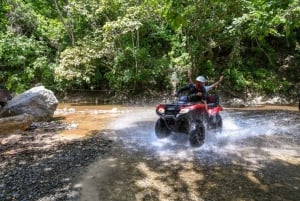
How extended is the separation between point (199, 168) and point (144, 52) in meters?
Result: 12.0

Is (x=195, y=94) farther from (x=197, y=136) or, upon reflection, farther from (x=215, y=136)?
(x=215, y=136)

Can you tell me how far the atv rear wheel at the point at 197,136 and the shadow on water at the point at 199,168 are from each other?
139mm

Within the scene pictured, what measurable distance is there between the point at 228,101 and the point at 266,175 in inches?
448

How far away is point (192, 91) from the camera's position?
745 centimetres

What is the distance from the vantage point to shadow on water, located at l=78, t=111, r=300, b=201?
4551mm

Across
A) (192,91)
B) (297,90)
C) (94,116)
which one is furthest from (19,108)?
(297,90)

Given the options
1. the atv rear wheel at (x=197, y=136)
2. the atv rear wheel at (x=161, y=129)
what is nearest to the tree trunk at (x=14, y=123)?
the atv rear wheel at (x=161, y=129)

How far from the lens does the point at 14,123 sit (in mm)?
9133

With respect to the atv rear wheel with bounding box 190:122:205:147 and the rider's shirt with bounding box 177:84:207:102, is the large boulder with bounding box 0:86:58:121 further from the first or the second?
the atv rear wheel with bounding box 190:122:205:147

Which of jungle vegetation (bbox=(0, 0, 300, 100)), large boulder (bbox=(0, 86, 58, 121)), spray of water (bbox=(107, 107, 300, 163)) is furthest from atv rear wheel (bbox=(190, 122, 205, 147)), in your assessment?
jungle vegetation (bbox=(0, 0, 300, 100))

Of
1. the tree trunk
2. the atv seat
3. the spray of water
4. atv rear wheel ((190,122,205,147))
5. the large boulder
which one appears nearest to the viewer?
the spray of water

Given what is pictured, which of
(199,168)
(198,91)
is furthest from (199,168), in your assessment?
(198,91)

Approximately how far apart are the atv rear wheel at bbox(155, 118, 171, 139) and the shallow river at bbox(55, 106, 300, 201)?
0.55 ft

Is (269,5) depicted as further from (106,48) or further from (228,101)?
(106,48)
